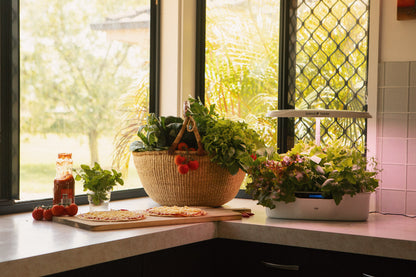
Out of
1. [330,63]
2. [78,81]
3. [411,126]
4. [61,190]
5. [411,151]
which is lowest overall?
[61,190]

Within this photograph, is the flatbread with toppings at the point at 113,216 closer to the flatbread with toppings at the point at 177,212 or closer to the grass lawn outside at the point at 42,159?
the flatbread with toppings at the point at 177,212

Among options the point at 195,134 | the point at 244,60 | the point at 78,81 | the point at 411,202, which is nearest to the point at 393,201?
the point at 411,202

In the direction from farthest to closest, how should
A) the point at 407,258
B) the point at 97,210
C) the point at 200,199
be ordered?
the point at 200,199 → the point at 97,210 → the point at 407,258

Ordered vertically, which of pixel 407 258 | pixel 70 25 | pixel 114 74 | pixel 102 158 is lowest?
pixel 407 258

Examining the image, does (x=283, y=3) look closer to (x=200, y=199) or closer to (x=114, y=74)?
(x=114, y=74)

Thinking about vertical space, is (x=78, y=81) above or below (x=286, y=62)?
below

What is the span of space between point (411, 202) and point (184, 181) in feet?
3.28

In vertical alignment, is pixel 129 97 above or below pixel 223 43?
below

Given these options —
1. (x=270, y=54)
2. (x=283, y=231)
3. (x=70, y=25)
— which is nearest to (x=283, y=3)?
(x=270, y=54)

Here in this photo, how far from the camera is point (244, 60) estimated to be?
9.52 feet

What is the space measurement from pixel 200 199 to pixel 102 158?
651 mm

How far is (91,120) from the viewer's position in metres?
2.59

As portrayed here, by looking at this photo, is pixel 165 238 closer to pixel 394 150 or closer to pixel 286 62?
pixel 394 150

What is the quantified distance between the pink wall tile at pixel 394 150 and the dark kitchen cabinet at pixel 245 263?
776 millimetres
